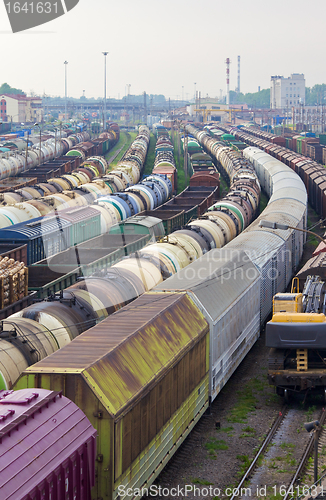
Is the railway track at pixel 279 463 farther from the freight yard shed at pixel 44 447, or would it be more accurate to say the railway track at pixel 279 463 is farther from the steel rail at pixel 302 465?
the freight yard shed at pixel 44 447

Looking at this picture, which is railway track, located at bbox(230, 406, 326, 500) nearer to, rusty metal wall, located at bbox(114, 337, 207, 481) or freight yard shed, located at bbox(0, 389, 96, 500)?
rusty metal wall, located at bbox(114, 337, 207, 481)

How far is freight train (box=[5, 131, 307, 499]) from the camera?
12773mm

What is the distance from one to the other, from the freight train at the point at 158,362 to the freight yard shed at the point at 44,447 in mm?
845

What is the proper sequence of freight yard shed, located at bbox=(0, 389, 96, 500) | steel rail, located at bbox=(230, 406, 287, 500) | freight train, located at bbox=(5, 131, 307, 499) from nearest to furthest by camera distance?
1. freight yard shed, located at bbox=(0, 389, 96, 500)
2. freight train, located at bbox=(5, 131, 307, 499)
3. steel rail, located at bbox=(230, 406, 287, 500)

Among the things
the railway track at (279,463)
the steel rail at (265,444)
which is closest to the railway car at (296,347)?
the steel rail at (265,444)

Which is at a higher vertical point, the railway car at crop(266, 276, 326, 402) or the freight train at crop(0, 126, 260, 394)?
the freight train at crop(0, 126, 260, 394)

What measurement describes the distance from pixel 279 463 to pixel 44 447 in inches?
337

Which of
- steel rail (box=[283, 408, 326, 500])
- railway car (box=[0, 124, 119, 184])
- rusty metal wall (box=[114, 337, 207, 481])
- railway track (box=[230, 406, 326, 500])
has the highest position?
railway car (box=[0, 124, 119, 184])

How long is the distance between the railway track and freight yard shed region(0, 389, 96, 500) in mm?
5226

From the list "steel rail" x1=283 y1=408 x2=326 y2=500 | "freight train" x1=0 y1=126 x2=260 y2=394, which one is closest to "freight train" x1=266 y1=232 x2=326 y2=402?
"steel rail" x1=283 y1=408 x2=326 y2=500

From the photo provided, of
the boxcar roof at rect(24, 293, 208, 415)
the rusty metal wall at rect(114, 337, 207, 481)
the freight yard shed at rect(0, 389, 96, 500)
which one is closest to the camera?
the freight yard shed at rect(0, 389, 96, 500)

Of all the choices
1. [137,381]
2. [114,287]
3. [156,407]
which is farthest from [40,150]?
[137,381]

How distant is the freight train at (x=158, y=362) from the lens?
12.8 m

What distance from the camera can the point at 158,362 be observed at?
50.5 feet
